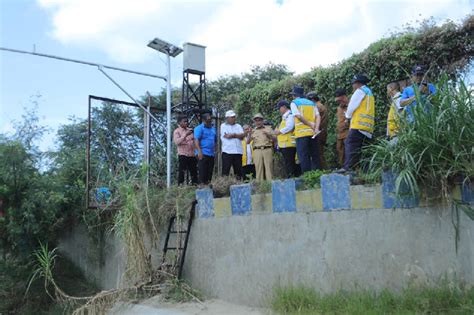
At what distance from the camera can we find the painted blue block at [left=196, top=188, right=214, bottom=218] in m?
7.34

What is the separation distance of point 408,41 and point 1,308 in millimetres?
9573

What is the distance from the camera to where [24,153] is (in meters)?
10.1

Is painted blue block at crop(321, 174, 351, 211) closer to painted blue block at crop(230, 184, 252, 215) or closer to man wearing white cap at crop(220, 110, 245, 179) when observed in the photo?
painted blue block at crop(230, 184, 252, 215)

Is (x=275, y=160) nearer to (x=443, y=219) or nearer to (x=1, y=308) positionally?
(x=443, y=219)

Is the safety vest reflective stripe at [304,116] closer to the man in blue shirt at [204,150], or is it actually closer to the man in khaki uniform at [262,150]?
the man in khaki uniform at [262,150]

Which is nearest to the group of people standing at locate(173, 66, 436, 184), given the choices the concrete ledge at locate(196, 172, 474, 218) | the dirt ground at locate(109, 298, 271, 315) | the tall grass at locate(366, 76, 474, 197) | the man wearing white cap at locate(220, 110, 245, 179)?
the man wearing white cap at locate(220, 110, 245, 179)

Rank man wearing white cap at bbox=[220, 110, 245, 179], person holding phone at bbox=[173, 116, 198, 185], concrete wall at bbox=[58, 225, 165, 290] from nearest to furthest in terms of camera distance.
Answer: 1. man wearing white cap at bbox=[220, 110, 245, 179]
2. person holding phone at bbox=[173, 116, 198, 185]
3. concrete wall at bbox=[58, 225, 165, 290]

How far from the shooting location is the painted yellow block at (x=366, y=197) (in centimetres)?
517

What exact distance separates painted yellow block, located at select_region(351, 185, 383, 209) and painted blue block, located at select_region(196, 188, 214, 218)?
8.47 feet

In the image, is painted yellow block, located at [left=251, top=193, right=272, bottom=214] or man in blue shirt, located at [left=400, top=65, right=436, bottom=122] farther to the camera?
painted yellow block, located at [left=251, top=193, right=272, bottom=214]

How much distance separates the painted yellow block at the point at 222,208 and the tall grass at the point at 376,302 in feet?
5.49

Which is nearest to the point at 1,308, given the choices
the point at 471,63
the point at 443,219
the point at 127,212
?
the point at 127,212

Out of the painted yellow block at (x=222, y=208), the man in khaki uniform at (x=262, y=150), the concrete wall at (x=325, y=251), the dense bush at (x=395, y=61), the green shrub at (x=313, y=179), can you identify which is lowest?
the concrete wall at (x=325, y=251)

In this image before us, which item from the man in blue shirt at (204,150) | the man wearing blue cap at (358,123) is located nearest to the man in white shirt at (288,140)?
the man wearing blue cap at (358,123)
